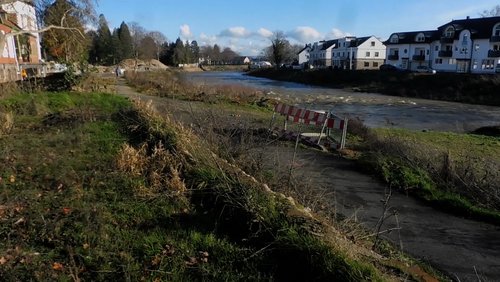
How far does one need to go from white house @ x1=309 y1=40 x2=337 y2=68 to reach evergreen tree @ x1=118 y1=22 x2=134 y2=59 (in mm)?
51105

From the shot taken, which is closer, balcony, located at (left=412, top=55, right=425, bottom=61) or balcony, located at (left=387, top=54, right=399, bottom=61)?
balcony, located at (left=412, top=55, right=425, bottom=61)

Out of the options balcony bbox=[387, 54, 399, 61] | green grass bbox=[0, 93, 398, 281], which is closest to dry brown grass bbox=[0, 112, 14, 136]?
green grass bbox=[0, 93, 398, 281]

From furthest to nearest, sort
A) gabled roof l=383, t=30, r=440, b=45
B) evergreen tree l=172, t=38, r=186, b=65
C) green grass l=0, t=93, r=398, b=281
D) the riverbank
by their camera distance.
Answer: evergreen tree l=172, t=38, r=186, b=65, gabled roof l=383, t=30, r=440, b=45, the riverbank, green grass l=0, t=93, r=398, b=281

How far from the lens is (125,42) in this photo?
115m

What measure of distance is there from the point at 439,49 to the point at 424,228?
74938mm

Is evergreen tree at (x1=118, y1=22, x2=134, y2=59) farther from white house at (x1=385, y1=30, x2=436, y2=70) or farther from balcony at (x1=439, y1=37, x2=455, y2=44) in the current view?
balcony at (x1=439, y1=37, x2=455, y2=44)

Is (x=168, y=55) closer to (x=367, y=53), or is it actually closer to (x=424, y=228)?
(x=367, y=53)

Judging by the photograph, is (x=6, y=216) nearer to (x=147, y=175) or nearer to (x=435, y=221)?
(x=147, y=175)

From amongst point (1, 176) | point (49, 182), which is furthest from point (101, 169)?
point (1, 176)

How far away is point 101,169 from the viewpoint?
7160 millimetres

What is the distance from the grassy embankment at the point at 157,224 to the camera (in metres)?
3.96

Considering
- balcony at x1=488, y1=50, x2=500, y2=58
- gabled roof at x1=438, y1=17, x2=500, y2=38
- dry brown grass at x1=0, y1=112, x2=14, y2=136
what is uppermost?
gabled roof at x1=438, y1=17, x2=500, y2=38

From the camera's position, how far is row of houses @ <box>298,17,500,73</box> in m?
63.9

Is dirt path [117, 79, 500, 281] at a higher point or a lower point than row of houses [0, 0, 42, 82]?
lower
